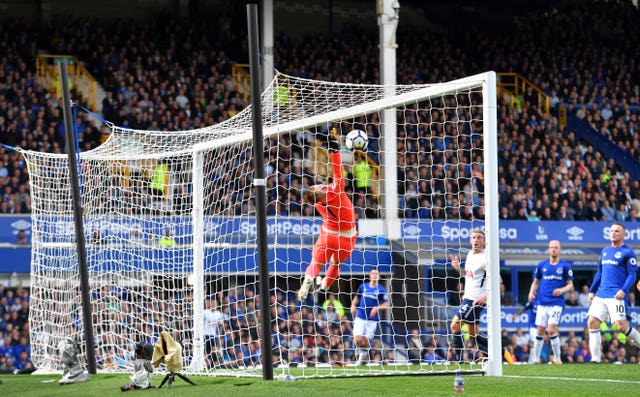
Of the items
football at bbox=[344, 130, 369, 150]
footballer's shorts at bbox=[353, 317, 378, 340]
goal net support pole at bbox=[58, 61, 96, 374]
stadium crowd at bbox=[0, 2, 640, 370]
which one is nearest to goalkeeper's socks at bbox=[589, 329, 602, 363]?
footballer's shorts at bbox=[353, 317, 378, 340]

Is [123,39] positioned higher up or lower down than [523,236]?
higher up

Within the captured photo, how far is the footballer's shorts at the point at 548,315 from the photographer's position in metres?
16.2

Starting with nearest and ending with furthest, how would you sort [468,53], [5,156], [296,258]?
1. [296,258]
2. [5,156]
3. [468,53]

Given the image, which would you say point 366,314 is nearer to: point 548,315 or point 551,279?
point 548,315

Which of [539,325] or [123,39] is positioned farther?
[123,39]

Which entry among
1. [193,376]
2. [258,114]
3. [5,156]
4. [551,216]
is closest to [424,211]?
[551,216]

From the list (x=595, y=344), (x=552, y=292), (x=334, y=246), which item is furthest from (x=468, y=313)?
(x=552, y=292)

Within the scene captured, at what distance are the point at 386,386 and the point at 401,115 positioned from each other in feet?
61.4

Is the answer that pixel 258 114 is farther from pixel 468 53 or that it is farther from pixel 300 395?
pixel 468 53

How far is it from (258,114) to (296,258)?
37.3ft

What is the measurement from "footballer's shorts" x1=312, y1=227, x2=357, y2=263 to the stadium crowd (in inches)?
233

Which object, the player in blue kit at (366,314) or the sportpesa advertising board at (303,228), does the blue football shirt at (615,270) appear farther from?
the player in blue kit at (366,314)

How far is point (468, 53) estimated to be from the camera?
32906 millimetres

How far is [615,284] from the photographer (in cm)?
1488
